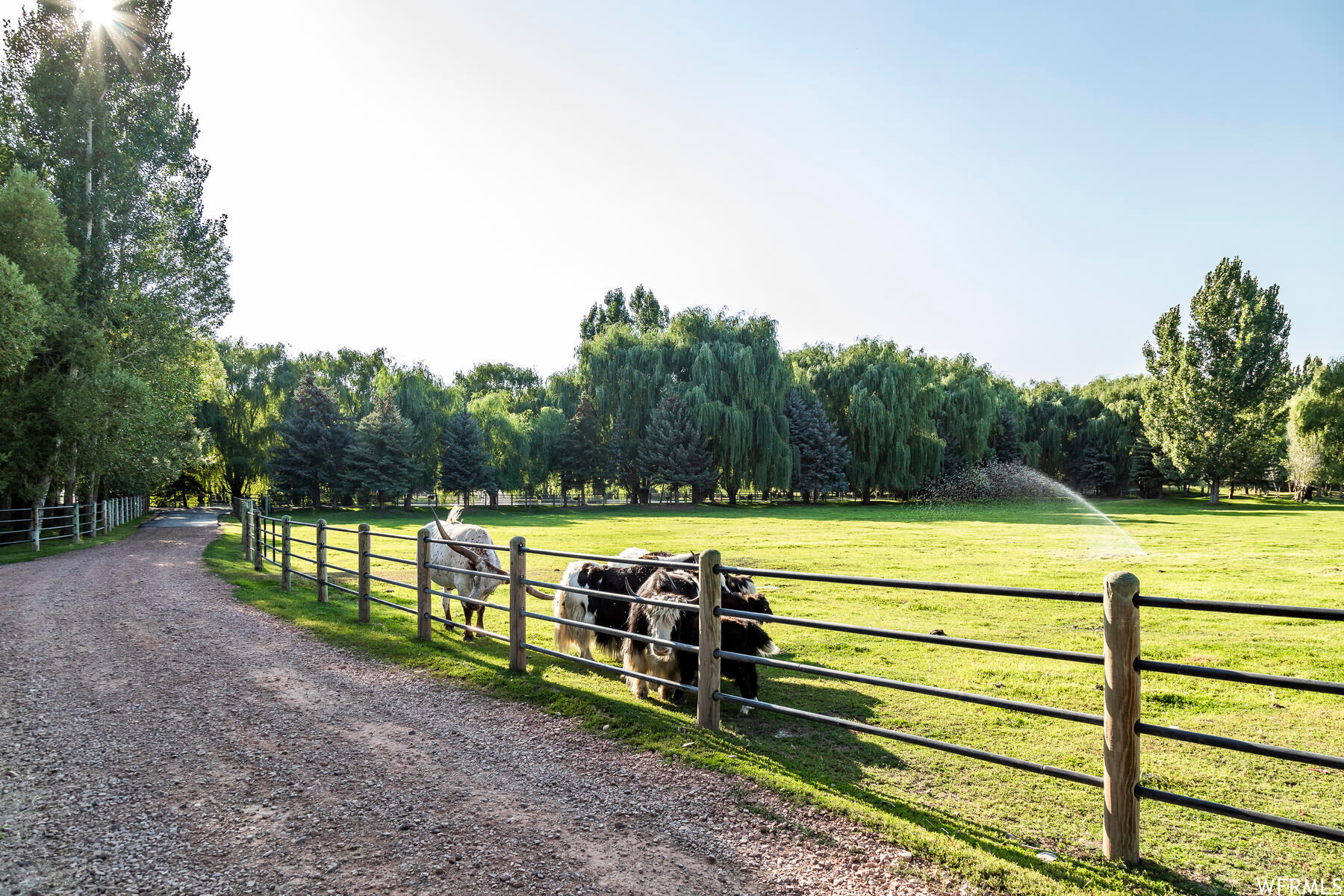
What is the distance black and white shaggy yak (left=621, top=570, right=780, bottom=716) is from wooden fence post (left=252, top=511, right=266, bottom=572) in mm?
12510

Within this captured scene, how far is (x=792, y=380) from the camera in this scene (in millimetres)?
46969

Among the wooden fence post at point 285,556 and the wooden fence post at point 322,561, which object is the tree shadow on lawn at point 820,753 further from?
the wooden fence post at point 285,556

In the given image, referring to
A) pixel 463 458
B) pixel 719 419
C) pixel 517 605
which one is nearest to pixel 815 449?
pixel 719 419

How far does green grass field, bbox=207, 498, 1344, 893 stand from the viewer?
11.7 ft

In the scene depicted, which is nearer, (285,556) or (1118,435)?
(285,556)

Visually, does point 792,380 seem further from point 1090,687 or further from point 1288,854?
point 1288,854

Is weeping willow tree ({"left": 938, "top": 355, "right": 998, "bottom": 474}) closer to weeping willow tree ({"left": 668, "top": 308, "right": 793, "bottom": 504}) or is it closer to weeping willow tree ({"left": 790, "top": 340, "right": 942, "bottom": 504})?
weeping willow tree ({"left": 790, "top": 340, "right": 942, "bottom": 504})

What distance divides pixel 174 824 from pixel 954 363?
58.0 metres

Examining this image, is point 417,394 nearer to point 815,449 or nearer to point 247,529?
point 815,449

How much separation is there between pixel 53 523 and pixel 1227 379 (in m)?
64.3

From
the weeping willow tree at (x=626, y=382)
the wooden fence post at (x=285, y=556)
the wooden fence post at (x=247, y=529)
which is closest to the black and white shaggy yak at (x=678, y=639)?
the wooden fence post at (x=285, y=556)

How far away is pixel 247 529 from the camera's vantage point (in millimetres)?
17625

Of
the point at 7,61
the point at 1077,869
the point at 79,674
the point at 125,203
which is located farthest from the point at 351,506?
the point at 1077,869

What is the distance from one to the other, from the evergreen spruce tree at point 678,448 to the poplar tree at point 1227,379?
33.7m
